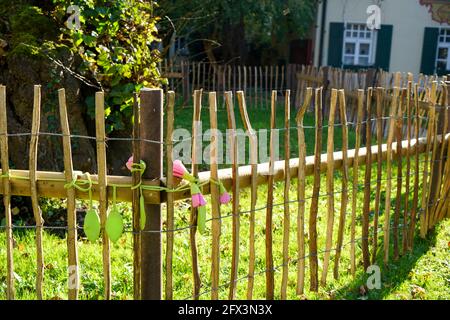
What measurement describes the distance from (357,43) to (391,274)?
1469 cm

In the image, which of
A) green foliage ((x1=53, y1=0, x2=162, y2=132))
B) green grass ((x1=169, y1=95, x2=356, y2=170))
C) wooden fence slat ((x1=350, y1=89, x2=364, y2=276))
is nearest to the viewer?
wooden fence slat ((x1=350, y1=89, x2=364, y2=276))

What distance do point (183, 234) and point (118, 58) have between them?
170 cm

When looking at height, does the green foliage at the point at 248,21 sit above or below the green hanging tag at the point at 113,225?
above

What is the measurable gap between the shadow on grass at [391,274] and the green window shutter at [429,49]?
13.9m

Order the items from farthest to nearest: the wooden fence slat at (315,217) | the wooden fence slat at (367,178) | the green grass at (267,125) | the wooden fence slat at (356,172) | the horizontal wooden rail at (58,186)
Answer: the green grass at (267,125), the wooden fence slat at (367,178), the wooden fence slat at (356,172), the wooden fence slat at (315,217), the horizontal wooden rail at (58,186)

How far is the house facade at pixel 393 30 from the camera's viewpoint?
57.7ft

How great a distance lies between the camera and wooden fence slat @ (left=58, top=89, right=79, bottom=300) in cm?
278

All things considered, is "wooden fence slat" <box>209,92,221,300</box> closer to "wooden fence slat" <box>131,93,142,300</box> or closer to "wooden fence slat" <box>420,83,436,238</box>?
"wooden fence slat" <box>131,93,142,300</box>

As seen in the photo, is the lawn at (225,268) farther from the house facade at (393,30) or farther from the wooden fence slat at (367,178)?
the house facade at (393,30)

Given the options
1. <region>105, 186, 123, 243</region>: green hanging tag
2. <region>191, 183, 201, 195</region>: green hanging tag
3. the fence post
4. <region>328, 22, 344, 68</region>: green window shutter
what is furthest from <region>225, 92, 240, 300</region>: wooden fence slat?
<region>328, 22, 344, 68</region>: green window shutter

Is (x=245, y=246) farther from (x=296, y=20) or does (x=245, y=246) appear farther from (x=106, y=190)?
(x=296, y=20)

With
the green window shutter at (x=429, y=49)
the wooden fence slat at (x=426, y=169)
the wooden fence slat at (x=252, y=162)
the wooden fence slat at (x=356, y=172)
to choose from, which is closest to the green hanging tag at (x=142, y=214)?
the wooden fence slat at (x=252, y=162)

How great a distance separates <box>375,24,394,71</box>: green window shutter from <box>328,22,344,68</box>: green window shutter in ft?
3.88

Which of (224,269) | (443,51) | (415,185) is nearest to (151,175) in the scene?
(224,269)
